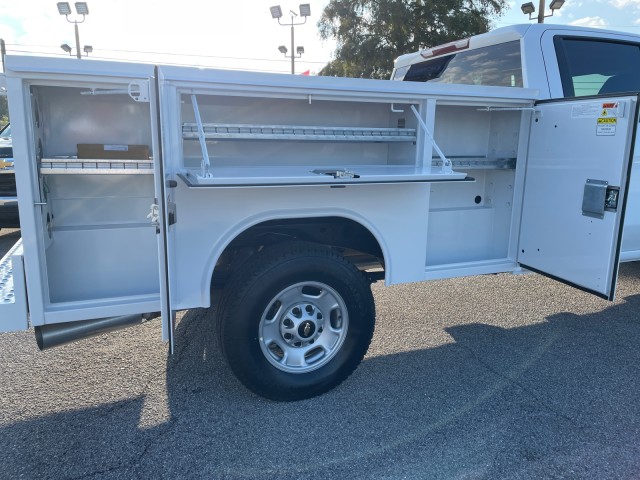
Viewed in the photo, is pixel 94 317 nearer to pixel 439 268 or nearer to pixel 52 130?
pixel 52 130

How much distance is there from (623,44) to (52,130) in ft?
15.2

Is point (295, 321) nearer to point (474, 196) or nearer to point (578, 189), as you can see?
point (474, 196)

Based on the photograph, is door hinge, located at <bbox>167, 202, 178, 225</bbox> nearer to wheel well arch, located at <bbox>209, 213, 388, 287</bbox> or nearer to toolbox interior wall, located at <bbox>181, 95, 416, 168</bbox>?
wheel well arch, located at <bbox>209, 213, 388, 287</bbox>

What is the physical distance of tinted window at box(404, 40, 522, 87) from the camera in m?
4.23

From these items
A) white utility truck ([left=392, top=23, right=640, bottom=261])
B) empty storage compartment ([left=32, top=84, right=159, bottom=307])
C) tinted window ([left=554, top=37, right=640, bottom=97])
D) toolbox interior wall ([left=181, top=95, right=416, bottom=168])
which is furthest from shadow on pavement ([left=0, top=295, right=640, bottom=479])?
tinted window ([left=554, top=37, right=640, bottom=97])

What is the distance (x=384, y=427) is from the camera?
2980mm

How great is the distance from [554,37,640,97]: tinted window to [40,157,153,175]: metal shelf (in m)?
3.19

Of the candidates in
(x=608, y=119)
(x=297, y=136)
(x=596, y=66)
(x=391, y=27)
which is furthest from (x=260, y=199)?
(x=391, y=27)

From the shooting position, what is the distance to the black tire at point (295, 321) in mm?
2959

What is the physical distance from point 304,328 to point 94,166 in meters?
1.51

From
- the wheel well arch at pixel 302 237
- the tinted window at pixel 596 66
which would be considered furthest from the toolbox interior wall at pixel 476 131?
the wheel well arch at pixel 302 237

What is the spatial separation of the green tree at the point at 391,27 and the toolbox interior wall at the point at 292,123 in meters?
16.5

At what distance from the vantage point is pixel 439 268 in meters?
3.64

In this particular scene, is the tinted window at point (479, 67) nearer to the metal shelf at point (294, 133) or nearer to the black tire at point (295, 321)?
the metal shelf at point (294, 133)
